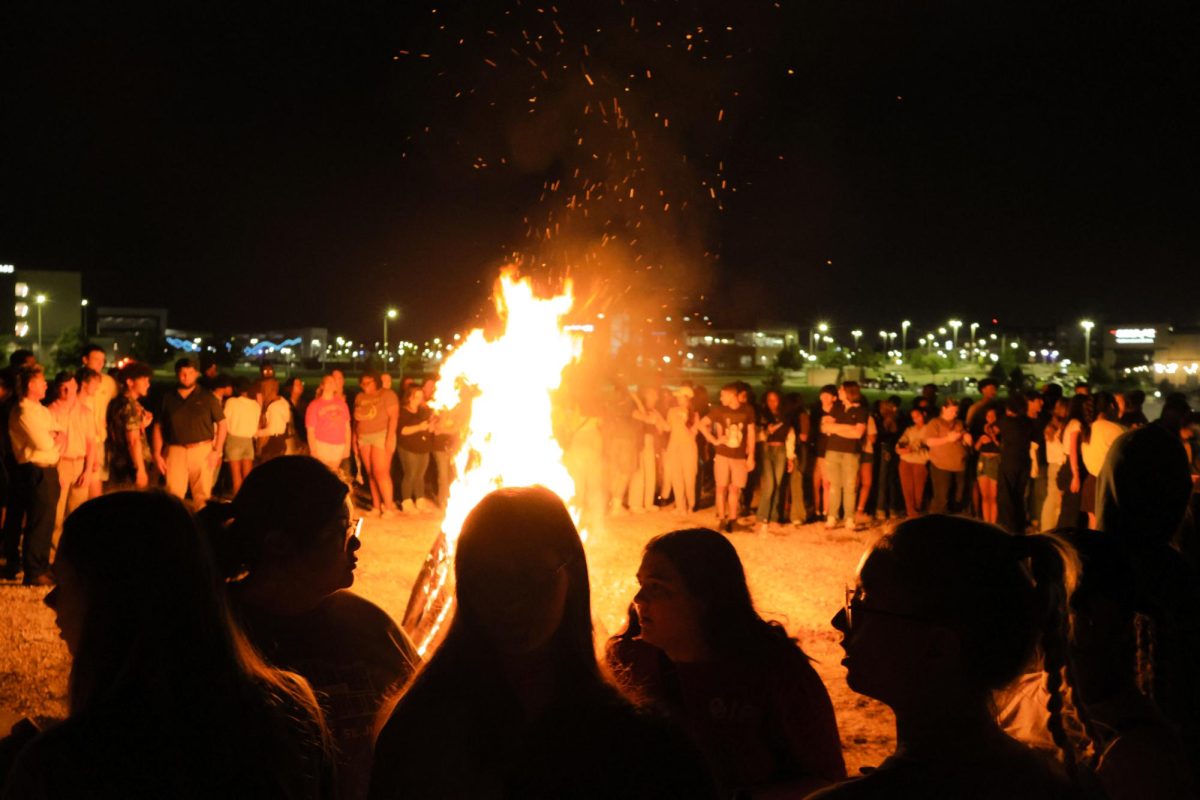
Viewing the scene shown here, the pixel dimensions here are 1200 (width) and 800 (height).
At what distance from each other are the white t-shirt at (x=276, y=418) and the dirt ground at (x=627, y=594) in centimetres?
181

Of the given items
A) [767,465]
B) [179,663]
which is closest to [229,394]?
[767,465]

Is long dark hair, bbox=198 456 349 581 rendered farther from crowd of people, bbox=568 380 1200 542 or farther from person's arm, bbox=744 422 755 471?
person's arm, bbox=744 422 755 471

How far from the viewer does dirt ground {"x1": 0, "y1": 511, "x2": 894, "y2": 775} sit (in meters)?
6.48

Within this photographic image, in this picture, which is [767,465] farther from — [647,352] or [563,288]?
[647,352]

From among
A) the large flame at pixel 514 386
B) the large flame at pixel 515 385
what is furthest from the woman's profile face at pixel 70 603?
the large flame at pixel 515 385

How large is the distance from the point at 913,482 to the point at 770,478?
192 centimetres

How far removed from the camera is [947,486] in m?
12.9

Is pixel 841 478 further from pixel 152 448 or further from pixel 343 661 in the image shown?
pixel 343 661

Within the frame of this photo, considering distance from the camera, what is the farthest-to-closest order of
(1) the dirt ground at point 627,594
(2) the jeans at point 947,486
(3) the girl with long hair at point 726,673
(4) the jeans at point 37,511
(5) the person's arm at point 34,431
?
(2) the jeans at point 947,486
(4) the jeans at point 37,511
(5) the person's arm at point 34,431
(1) the dirt ground at point 627,594
(3) the girl with long hair at point 726,673

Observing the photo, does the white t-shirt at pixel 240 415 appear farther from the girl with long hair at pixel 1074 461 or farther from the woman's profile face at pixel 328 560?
the woman's profile face at pixel 328 560

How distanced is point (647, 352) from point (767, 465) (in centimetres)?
2873

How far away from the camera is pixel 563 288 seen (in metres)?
10.8

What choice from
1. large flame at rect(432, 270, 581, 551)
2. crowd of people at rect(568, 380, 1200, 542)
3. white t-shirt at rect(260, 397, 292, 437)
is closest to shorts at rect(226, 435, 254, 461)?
white t-shirt at rect(260, 397, 292, 437)

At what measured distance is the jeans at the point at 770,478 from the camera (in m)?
13.3
